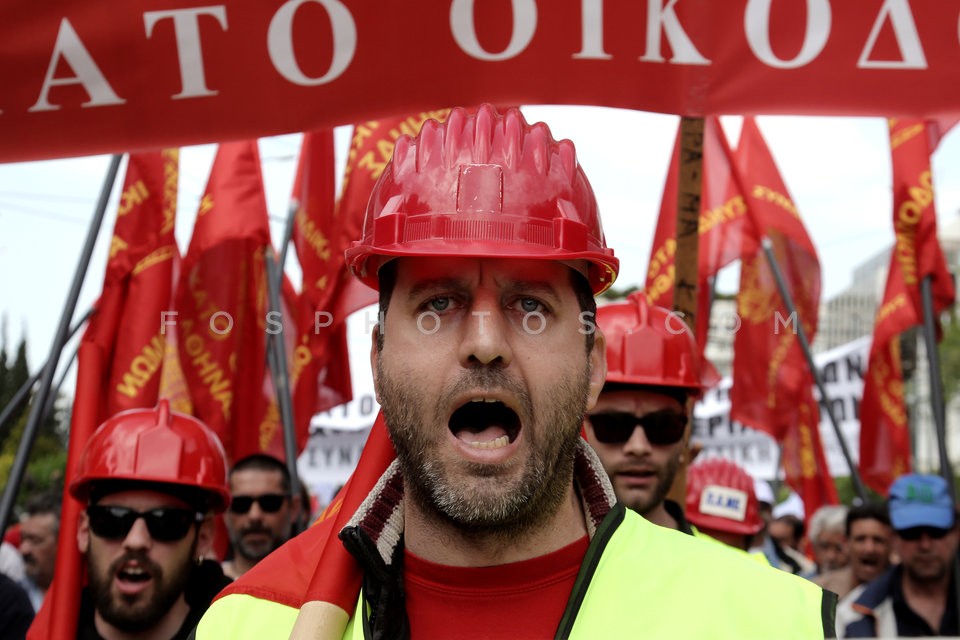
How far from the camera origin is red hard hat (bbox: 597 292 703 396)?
4496mm

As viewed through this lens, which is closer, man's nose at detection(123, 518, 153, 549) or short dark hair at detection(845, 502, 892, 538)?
man's nose at detection(123, 518, 153, 549)

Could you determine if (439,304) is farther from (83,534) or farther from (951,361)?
(951,361)

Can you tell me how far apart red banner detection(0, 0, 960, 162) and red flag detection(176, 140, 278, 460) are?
3.78 meters

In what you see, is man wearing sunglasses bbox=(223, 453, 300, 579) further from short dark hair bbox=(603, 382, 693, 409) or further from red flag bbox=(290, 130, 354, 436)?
short dark hair bbox=(603, 382, 693, 409)

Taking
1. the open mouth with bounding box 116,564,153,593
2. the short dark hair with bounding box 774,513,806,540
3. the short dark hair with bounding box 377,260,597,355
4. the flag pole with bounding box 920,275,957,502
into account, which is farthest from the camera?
the short dark hair with bounding box 774,513,806,540

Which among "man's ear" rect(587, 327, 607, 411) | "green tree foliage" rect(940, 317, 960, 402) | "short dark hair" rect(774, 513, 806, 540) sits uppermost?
"green tree foliage" rect(940, 317, 960, 402)

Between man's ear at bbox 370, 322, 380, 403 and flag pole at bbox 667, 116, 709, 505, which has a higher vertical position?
flag pole at bbox 667, 116, 709, 505

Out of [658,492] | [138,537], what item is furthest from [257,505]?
[658,492]

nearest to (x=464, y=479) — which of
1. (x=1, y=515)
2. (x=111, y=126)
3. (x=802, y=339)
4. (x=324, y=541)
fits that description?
(x=324, y=541)

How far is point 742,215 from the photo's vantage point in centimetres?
824

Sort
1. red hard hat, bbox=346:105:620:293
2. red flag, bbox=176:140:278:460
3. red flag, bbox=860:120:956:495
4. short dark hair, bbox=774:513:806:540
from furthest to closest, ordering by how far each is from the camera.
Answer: short dark hair, bbox=774:513:806:540, red flag, bbox=176:140:278:460, red flag, bbox=860:120:956:495, red hard hat, bbox=346:105:620:293

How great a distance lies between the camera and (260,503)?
5.93m

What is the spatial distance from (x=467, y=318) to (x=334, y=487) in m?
9.74

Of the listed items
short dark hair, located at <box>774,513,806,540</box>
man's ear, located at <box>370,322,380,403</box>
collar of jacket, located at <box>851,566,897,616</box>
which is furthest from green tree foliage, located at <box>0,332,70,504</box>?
man's ear, located at <box>370,322,380,403</box>
